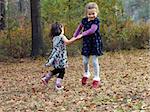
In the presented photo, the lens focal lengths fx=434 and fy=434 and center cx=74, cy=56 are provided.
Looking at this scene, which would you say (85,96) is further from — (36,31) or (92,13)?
(36,31)

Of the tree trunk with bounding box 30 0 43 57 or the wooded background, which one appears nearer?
the tree trunk with bounding box 30 0 43 57

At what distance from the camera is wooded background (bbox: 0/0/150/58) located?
2000 cm

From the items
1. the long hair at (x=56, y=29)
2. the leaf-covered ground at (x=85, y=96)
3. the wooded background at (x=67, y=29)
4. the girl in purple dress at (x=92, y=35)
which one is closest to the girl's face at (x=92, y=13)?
the girl in purple dress at (x=92, y=35)

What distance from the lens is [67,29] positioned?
22156 mm

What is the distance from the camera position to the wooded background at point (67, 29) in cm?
2000

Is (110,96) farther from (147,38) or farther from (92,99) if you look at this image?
(147,38)

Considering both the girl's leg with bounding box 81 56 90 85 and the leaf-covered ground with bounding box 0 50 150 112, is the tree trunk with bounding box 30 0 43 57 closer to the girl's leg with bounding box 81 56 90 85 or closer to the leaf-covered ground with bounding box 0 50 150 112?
the leaf-covered ground with bounding box 0 50 150 112

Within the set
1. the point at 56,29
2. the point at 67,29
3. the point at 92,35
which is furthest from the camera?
the point at 67,29

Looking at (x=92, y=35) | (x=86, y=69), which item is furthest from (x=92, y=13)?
(x=86, y=69)

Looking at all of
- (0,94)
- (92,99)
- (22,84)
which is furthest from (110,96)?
(22,84)

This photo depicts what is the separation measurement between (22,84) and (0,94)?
160 cm

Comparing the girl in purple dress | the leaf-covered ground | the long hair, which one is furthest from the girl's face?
the leaf-covered ground

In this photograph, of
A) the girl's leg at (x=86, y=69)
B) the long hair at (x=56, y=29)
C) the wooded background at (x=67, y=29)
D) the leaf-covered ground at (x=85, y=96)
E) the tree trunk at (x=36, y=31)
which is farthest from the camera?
the wooded background at (x=67, y=29)

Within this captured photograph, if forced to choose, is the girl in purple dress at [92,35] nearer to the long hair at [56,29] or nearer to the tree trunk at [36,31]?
the long hair at [56,29]
